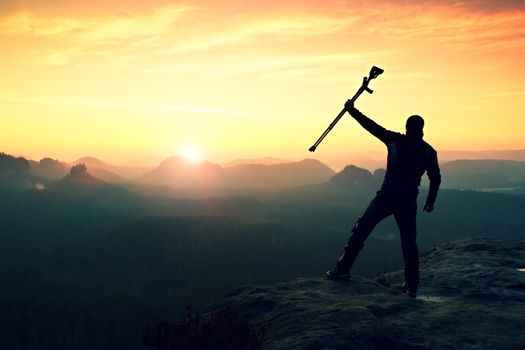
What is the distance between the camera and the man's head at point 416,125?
10172 millimetres

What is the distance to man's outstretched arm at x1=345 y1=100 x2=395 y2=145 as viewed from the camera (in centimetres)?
1020

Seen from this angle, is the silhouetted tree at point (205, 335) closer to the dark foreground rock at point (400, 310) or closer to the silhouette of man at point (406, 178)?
the dark foreground rock at point (400, 310)

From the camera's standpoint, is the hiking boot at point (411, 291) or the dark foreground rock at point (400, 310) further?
the hiking boot at point (411, 291)

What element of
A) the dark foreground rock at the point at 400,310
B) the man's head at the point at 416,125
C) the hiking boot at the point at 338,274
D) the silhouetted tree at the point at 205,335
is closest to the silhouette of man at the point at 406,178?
the man's head at the point at 416,125

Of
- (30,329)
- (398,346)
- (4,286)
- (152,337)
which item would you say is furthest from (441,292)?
(4,286)

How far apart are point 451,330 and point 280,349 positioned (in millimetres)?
3071

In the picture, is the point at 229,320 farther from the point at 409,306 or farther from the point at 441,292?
the point at 441,292

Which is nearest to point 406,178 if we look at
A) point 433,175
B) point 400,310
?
point 433,175

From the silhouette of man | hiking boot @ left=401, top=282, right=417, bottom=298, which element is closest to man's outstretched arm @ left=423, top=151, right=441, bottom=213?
the silhouette of man

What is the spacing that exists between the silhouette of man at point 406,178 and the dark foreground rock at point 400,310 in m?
1.21

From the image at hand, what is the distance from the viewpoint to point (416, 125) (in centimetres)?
1017

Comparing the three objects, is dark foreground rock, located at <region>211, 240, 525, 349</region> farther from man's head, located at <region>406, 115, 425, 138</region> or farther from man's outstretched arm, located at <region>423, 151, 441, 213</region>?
man's head, located at <region>406, 115, 425, 138</region>

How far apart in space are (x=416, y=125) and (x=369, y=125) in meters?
1.06

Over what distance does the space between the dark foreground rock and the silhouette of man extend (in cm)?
121
